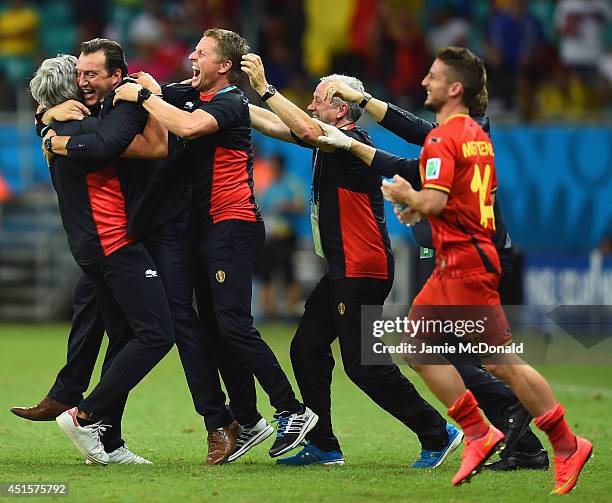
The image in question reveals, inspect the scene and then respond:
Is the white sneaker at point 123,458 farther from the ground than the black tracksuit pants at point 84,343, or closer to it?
closer to it

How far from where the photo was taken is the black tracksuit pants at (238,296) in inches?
295

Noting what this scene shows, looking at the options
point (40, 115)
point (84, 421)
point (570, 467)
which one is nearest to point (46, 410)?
point (84, 421)

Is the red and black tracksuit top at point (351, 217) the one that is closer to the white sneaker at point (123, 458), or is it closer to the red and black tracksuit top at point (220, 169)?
the red and black tracksuit top at point (220, 169)

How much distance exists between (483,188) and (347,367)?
1.58 meters

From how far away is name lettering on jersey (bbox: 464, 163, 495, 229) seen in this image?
6.52 metres

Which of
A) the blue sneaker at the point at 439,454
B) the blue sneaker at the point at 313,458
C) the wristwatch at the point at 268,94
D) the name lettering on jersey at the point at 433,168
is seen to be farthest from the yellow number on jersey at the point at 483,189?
the blue sneaker at the point at 313,458

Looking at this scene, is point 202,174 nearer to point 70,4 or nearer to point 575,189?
point 575,189

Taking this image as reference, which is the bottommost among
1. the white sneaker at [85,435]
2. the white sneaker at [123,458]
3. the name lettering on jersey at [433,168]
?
the white sneaker at [123,458]

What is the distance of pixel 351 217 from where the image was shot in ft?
25.0

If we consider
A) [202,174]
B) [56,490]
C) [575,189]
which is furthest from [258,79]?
[575,189]

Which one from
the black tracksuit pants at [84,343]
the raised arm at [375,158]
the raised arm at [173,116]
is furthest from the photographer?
the black tracksuit pants at [84,343]

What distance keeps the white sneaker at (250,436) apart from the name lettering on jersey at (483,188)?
2.04 m

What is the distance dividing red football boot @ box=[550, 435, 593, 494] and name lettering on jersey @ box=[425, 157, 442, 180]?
154cm

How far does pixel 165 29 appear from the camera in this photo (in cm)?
1939
